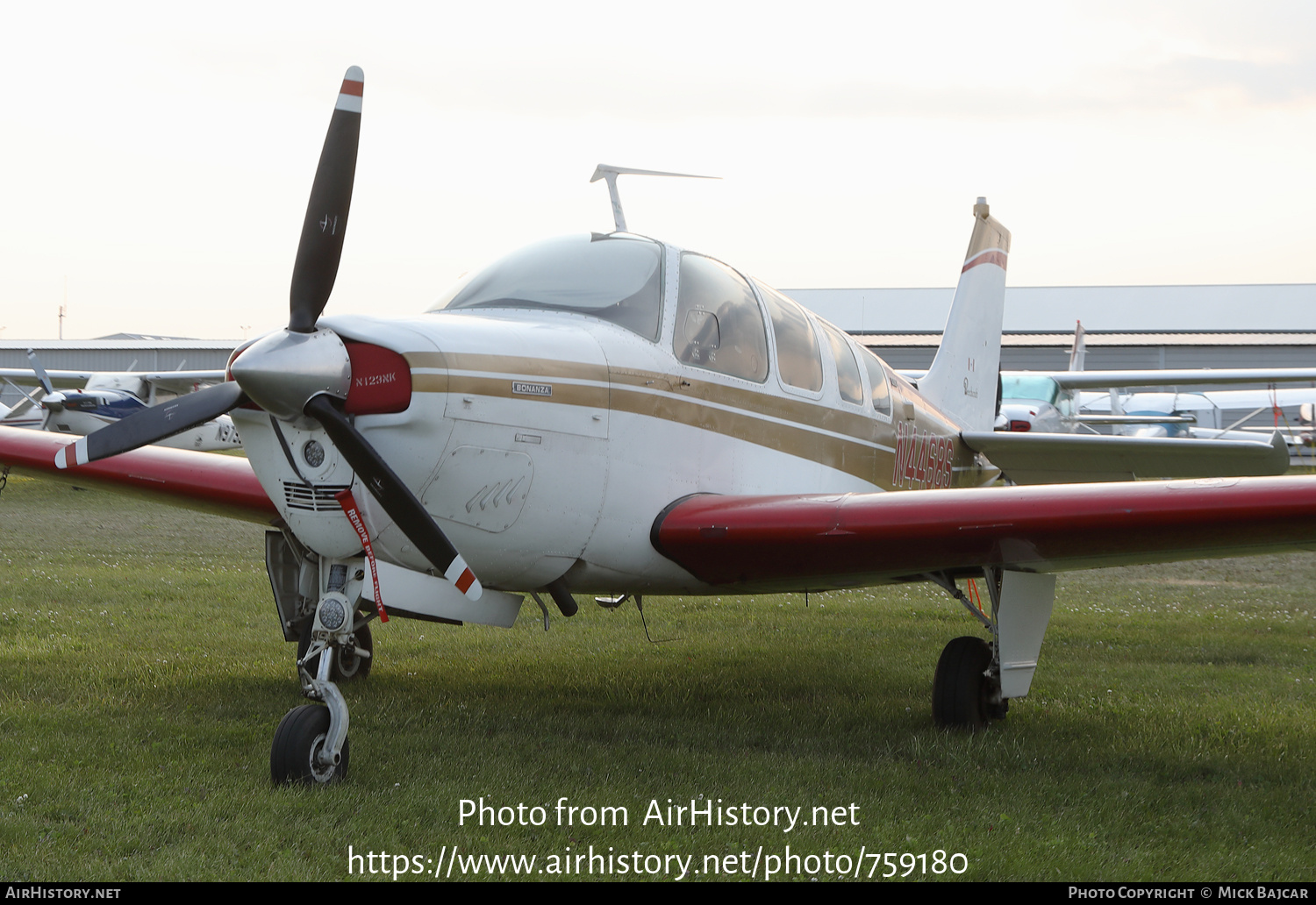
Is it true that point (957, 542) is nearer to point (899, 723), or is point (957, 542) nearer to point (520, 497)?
point (899, 723)

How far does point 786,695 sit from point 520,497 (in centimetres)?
285

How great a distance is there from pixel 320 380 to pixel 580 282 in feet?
5.87

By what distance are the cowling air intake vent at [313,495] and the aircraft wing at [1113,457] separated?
469 cm

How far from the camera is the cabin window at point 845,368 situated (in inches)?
260

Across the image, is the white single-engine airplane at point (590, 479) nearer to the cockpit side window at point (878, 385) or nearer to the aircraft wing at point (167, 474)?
the aircraft wing at point (167, 474)

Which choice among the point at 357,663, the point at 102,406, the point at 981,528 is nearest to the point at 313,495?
the point at 357,663

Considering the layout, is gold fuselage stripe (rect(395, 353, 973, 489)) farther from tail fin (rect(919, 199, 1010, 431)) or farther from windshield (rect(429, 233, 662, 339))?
tail fin (rect(919, 199, 1010, 431))

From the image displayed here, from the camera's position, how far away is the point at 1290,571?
1368 cm

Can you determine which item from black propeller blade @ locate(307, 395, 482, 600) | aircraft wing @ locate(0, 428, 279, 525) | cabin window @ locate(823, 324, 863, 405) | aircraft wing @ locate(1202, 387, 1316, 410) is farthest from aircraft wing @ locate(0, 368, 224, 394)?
aircraft wing @ locate(1202, 387, 1316, 410)

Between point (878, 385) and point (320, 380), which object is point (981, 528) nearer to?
point (878, 385)

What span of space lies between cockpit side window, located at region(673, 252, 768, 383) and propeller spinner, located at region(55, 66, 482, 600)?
1.76 m

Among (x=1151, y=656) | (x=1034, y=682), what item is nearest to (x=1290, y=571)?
(x=1151, y=656)

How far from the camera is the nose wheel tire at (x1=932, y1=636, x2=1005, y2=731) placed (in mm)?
5781

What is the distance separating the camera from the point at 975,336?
9.27 metres
